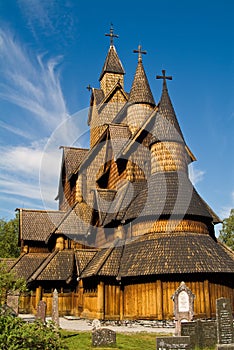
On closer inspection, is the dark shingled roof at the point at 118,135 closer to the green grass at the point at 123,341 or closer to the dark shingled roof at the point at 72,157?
the dark shingled roof at the point at 72,157

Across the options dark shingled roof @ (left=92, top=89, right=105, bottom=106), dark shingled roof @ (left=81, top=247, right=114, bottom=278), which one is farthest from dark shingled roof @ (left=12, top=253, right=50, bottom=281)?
dark shingled roof @ (left=92, top=89, right=105, bottom=106)

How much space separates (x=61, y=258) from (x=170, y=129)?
10.8 m

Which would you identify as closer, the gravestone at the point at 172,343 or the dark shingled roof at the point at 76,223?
the gravestone at the point at 172,343

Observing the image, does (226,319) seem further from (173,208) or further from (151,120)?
(151,120)

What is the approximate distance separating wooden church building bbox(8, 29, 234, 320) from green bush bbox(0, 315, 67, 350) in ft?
38.6

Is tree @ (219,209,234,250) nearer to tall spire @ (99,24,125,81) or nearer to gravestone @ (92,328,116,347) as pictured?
tall spire @ (99,24,125,81)

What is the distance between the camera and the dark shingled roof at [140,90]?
3262 cm

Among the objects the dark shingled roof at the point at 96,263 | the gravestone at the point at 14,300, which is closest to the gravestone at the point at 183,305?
the dark shingled roof at the point at 96,263

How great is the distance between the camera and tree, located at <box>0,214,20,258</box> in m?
49.8

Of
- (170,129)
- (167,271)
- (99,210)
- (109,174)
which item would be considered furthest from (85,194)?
(167,271)

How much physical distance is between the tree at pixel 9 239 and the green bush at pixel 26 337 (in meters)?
42.9

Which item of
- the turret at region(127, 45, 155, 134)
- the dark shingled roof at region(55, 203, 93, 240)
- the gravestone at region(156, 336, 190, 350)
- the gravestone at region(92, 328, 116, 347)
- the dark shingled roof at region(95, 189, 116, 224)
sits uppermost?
the turret at region(127, 45, 155, 134)

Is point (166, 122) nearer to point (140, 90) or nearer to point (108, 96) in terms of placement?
point (140, 90)

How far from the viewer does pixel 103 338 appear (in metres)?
14.1
